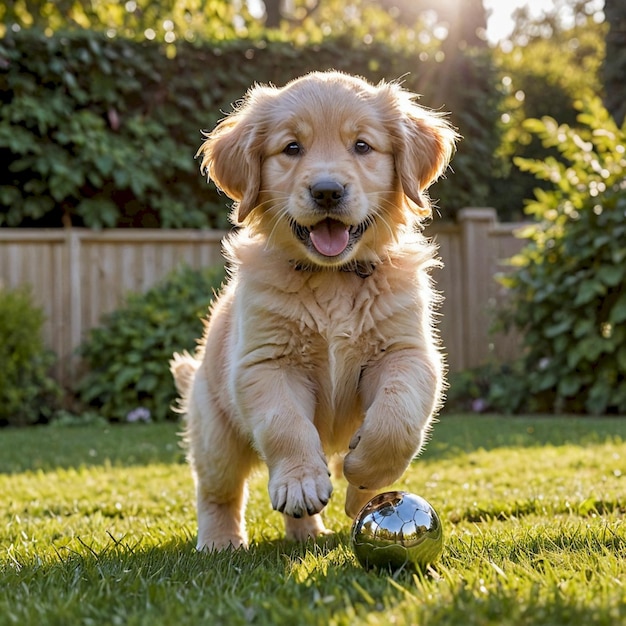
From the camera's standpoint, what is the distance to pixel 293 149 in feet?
11.7

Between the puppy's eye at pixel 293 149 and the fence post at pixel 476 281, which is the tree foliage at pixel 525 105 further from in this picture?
the puppy's eye at pixel 293 149

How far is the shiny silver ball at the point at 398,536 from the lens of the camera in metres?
2.60

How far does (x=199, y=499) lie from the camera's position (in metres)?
3.95

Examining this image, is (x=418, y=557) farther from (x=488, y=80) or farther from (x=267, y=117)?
(x=488, y=80)

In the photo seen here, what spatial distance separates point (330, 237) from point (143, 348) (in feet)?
19.5

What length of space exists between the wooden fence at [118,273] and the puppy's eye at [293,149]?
6403 mm

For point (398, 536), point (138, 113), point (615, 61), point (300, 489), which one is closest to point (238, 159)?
point (300, 489)

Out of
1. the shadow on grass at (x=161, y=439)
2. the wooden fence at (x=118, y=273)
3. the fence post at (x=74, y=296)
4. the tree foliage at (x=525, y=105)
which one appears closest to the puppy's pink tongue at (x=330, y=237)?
the shadow on grass at (x=161, y=439)

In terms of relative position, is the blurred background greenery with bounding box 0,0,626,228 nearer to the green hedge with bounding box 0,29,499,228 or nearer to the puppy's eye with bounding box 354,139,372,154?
the green hedge with bounding box 0,29,499,228

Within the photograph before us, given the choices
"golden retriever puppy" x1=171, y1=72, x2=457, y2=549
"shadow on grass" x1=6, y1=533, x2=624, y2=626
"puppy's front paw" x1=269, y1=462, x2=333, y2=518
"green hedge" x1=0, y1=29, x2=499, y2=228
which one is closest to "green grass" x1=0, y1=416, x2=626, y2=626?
Answer: "shadow on grass" x1=6, y1=533, x2=624, y2=626

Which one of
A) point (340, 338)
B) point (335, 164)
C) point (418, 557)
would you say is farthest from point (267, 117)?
point (418, 557)

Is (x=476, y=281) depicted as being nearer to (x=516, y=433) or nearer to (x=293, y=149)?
(x=516, y=433)

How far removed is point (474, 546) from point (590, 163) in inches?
276

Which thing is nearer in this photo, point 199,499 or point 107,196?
point 199,499
